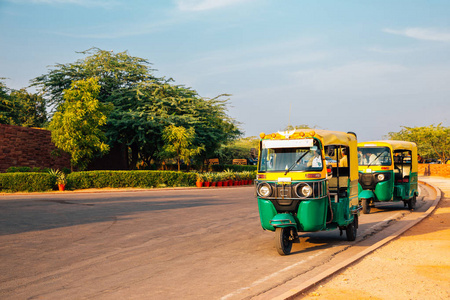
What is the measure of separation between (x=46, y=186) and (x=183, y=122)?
44.5 feet

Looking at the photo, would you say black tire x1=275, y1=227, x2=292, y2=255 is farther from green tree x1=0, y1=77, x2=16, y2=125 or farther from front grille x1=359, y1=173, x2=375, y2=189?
green tree x1=0, y1=77, x2=16, y2=125

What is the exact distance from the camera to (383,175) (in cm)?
1709

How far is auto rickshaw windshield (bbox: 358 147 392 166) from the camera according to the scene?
17.4 meters

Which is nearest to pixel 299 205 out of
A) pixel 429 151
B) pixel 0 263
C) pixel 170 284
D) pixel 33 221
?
pixel 170 284

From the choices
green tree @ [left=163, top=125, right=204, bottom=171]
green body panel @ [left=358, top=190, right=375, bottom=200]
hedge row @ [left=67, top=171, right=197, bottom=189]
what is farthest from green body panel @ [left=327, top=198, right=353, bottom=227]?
green tree @ [left=163, top=125, right=204, bottom=171]

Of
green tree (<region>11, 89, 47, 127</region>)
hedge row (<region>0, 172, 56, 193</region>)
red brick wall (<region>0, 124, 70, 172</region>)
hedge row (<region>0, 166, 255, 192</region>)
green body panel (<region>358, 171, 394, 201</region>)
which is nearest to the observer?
green body panel (<region>358, 171, 394, 201</region>)

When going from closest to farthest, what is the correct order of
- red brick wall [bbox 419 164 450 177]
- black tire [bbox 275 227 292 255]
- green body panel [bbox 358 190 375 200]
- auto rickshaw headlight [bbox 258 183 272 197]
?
1. black tire [bbox 275 227 292 255]
2. auto rickshaw headlight [bbox 258 183 272 197]
3. green body panel [bbox 358 190 375 200]
4. red brick wall [bbox 419 164 450 177]

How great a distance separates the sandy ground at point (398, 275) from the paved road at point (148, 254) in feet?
2.77

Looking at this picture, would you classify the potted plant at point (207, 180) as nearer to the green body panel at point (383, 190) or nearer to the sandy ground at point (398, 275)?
the green body panel at point (383, 190)

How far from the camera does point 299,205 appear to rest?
9.56 m

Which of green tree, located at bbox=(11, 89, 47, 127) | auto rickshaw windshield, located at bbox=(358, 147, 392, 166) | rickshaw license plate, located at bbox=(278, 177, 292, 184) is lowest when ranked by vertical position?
rickshaw license plate, located at bbox=(278, 177, 292, 184)

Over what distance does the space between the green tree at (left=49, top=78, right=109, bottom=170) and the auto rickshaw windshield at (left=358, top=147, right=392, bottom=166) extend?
62.6 ft

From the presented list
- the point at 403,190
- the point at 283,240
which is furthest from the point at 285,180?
the point at 403,190

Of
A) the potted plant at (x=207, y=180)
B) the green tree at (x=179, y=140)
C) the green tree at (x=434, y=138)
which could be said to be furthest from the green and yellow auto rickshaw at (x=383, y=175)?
the green tree at (x=434, y=138)
